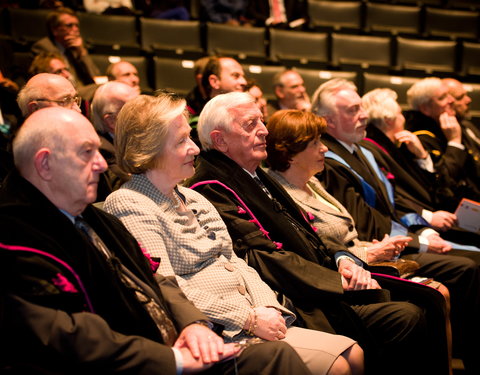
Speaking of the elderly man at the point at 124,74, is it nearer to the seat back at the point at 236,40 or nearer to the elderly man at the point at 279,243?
the seat back at the point at 236,40

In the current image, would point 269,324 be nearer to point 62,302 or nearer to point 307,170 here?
point 62,302

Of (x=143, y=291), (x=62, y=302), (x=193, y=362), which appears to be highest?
(x=62, y=302)

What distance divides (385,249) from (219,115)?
1048 millimetres

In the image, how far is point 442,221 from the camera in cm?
380

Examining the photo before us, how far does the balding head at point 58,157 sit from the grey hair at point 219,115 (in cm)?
99

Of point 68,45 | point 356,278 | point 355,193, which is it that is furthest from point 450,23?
point 356,278

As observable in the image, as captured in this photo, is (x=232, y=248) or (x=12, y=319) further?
(x=232, y=248)

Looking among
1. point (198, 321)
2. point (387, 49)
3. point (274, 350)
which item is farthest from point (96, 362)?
point (387, 49)

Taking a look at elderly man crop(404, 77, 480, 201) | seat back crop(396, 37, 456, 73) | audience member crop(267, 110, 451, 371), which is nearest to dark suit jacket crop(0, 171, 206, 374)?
audience member crop(267, 110, 451, 371)

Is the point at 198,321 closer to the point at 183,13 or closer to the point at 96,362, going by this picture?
the point at 96,362

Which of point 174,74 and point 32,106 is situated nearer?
point 32,106

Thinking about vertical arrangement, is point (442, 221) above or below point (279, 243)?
below

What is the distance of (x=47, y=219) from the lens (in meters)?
1.61

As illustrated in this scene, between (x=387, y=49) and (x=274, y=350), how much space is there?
537 cm
